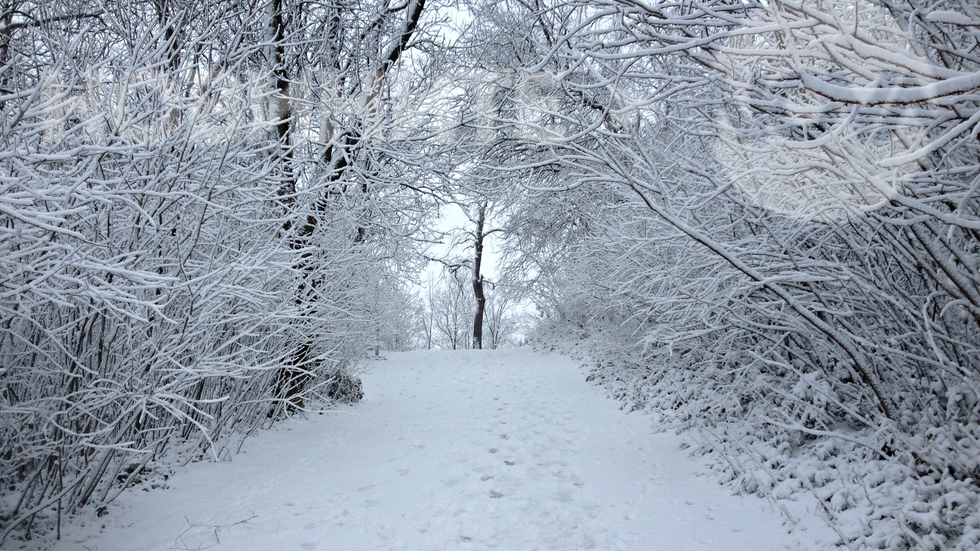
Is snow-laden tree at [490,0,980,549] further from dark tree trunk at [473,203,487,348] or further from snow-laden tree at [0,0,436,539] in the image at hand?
dark tree trunk at [473,203,487,348]

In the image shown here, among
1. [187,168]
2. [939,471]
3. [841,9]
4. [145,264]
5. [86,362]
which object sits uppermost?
[841,9]

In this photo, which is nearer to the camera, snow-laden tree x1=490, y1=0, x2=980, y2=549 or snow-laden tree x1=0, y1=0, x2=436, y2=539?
snow-laden tree x1=490, y1=0, x2=980, y2=549

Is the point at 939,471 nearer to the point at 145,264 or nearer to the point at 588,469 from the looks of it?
the point at 588,469

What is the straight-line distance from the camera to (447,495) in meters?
4.08

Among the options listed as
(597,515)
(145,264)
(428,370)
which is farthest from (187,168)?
(428,370)

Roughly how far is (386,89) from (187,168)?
4.00 metres

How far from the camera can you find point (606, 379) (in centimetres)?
946

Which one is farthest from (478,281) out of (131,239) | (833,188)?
(833,188)

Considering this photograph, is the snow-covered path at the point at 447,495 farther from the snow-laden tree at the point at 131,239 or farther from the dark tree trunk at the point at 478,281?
the dark tree trunk at the point at 478,281

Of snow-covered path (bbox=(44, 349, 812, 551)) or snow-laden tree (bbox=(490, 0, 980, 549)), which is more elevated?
snow-laden tree (bbox=(490, 0, 980, 549))

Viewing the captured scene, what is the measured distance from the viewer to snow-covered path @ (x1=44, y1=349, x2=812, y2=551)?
3285 millimetres

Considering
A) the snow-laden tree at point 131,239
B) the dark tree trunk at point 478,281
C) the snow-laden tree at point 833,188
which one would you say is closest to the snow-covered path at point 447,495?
the snow-laden tree at point 131,239

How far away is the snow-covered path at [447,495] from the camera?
10.8 ft

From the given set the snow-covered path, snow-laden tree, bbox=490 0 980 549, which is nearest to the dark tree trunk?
the snow-covered path
